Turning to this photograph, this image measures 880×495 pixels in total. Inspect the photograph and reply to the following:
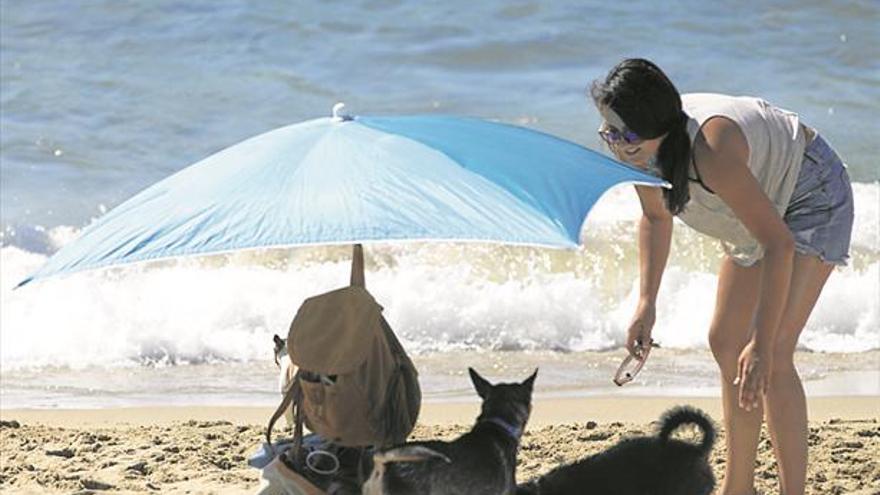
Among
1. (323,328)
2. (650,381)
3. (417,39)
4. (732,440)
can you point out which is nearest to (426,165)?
(323,328)

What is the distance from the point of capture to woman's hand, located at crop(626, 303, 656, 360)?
188 inches

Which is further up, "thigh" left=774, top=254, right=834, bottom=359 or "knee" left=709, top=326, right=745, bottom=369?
"thigh" left=774, top=254, right=834, bottom=359

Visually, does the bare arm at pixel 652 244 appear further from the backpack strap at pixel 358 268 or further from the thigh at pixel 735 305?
the backpack strap at pixel 358 268

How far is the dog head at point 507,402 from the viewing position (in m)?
4.08

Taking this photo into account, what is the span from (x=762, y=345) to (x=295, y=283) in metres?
5.67

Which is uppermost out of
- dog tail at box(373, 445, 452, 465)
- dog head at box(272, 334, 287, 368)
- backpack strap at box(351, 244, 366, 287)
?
backpack strap at box(351, 244, 366, 287)

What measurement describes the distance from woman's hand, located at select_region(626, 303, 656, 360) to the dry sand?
2.95 feet

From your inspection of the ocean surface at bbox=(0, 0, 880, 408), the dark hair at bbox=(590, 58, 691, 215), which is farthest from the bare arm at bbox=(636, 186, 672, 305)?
the ocean surface at bbox=(0, 0, 880, 408)

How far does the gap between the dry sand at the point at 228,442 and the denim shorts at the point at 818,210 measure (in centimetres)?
112

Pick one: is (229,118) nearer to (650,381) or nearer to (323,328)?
(650,381)

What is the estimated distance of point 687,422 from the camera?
460 cm

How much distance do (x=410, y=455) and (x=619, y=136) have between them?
1.01 metres

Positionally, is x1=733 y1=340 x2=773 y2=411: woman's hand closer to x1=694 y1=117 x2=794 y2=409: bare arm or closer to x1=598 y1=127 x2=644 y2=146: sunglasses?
x1=694 y1=117 x2=794 y2=409: bare arm

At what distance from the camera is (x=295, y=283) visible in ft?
31.7
